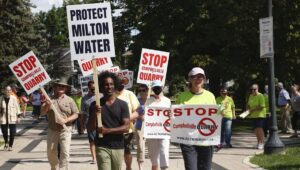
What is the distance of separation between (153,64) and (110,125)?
6.22 m

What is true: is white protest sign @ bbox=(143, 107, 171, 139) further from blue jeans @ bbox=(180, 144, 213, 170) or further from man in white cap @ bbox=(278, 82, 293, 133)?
man in white cap @ bbox=(278, 82, 293, 133)

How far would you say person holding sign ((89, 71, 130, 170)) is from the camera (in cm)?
734

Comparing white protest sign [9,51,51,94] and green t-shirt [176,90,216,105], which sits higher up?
white protest sign [9,51,51,94]

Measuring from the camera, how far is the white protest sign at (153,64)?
1345 centimetres

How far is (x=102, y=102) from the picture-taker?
300 inches

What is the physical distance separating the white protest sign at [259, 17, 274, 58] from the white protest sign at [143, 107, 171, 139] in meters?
5.73

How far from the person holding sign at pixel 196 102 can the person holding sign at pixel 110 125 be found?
40.7 inches

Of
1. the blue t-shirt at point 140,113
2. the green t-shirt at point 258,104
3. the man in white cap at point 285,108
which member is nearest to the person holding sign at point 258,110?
the green t-shirt at point 258,104

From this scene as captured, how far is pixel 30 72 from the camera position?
39.5 feet

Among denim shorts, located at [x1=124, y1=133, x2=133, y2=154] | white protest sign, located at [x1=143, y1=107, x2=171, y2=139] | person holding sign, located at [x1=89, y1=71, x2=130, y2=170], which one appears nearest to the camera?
person holding sign, located at [x1=89, y1=71, x2=130, y2=170]

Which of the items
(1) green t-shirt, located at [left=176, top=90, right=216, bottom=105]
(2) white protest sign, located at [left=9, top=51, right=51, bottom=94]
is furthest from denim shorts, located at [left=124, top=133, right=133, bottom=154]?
(1) green t-shirt, located at [left=176, top=90, right=216, bottom=105]

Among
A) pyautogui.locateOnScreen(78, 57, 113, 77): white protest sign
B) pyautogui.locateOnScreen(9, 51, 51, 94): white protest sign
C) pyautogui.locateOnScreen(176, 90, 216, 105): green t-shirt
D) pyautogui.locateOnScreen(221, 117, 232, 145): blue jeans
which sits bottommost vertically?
pyautogui.locateOnScreen(221, 117, 232, 145): blue jeans

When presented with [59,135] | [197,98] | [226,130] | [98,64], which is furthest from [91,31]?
[226,130]

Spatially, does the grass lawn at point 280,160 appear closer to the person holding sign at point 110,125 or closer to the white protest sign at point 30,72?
the white protest sign at point 30,72
